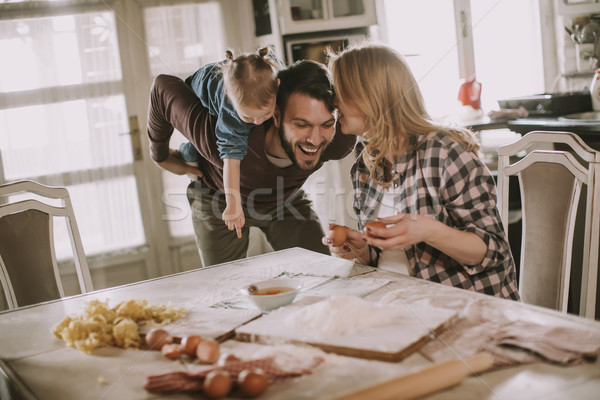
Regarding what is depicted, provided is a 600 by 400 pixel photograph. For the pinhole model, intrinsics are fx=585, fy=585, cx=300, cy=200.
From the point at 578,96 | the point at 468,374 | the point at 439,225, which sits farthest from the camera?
the point at 578,96

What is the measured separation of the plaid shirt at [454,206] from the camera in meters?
1.48

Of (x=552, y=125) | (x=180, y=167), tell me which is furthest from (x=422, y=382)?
(x=552, y=125)

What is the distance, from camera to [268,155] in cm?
234

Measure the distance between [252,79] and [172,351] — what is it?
3.65 feet

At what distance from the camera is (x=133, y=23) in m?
3.70

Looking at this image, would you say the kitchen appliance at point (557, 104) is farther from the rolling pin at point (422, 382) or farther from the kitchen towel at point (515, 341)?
the rolling pin at point (422, 382)

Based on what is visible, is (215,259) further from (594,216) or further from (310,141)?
(594,216)

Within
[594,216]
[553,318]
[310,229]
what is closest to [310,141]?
[310,229]

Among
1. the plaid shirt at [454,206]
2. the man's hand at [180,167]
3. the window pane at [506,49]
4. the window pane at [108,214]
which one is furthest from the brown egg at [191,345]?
the window pane at [506,49]

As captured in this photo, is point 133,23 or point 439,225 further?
point 133,23

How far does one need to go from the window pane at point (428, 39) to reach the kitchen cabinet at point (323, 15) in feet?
1.52

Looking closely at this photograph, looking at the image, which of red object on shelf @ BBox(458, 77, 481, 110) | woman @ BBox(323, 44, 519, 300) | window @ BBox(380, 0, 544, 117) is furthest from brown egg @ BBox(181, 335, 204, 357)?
window @ BBox(380, 0, 544, 117)

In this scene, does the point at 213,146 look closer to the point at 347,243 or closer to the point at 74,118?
the point at 347,243

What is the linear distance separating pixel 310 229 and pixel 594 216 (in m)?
1.27
